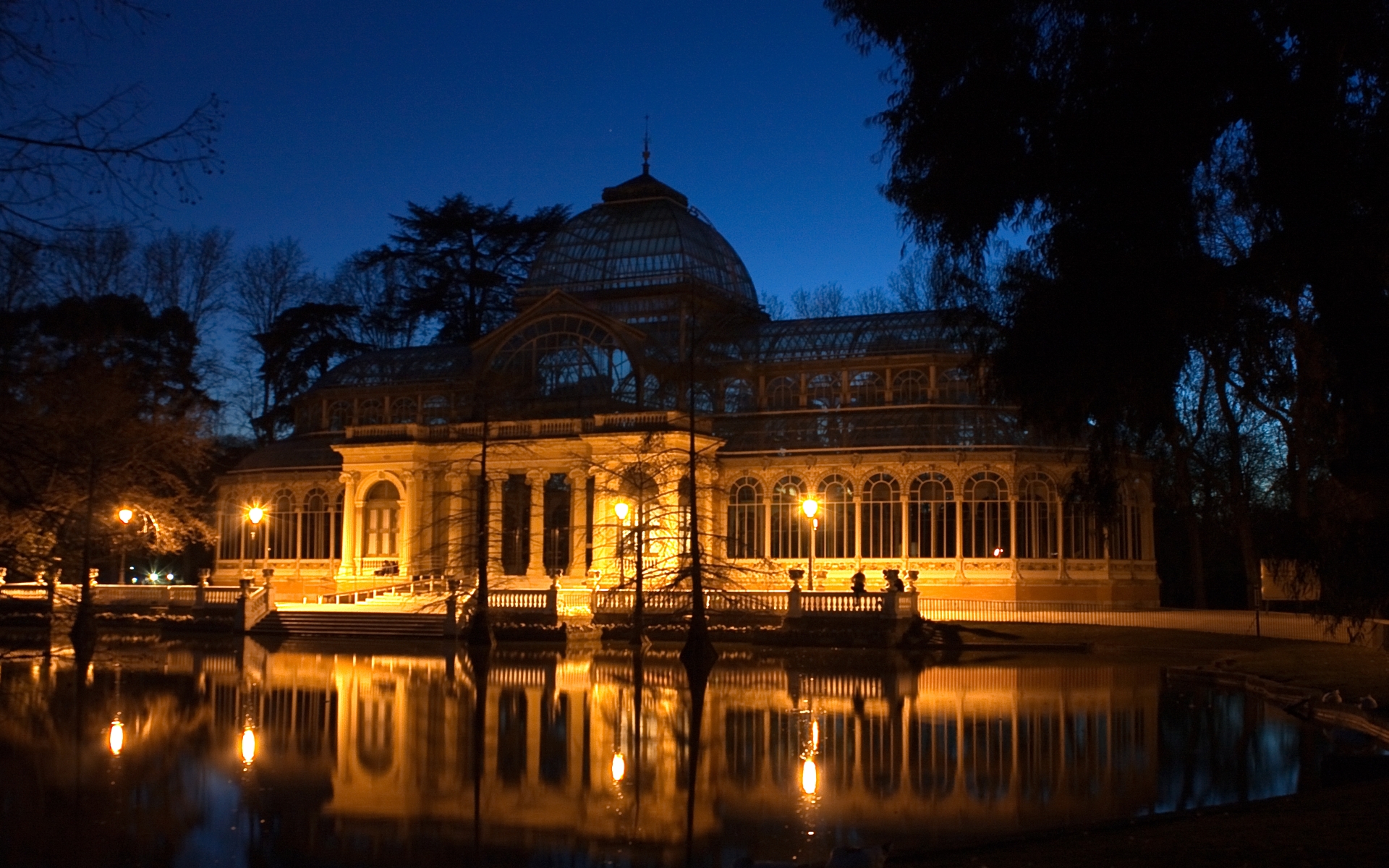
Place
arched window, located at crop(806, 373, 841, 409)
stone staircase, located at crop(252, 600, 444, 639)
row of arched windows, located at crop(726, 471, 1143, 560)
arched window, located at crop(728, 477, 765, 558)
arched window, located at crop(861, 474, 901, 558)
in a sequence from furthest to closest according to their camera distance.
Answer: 1. arched window, located at crop(806, 373, 841, 409)
2. arched window, located at crop(728, 477, 765, 558)
3. arched window, located at crop(861, 474, 901, 558)
4. row of arched windows, located at crop(726, 471, 1143, 560)
5. stone staircase, located at crop(252, 600, 444, 639)

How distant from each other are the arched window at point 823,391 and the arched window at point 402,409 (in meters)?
15.9

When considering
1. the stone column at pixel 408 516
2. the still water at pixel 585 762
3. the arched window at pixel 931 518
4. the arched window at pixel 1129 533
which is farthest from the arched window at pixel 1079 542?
the stone column at pixel 408 516

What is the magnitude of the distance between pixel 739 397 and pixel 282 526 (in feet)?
59.5

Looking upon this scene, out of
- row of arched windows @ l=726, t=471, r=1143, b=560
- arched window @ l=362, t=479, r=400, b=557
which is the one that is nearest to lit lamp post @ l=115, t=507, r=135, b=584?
arched window @ l=362, t=479, r=400, b=557

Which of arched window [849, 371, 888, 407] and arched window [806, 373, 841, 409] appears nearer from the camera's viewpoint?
arched window [849, 371, 888, 407]

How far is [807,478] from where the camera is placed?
45.8 m

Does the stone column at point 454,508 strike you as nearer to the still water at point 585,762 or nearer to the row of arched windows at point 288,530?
the row of arched windows at point 288,530

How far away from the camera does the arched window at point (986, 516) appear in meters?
43.5

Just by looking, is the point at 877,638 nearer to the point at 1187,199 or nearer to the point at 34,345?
the point at 1187,199

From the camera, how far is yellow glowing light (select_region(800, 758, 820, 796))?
14.2 meters

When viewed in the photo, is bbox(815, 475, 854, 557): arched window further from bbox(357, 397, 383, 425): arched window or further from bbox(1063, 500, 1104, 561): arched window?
bbox(357, 397, 383, 425): arched window

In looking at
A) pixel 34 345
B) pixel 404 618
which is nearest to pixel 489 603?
pixel 404 618

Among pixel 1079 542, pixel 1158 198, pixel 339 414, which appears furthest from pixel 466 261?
pixel 1158 198

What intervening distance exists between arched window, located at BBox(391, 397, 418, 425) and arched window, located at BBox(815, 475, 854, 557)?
57.9 feet
